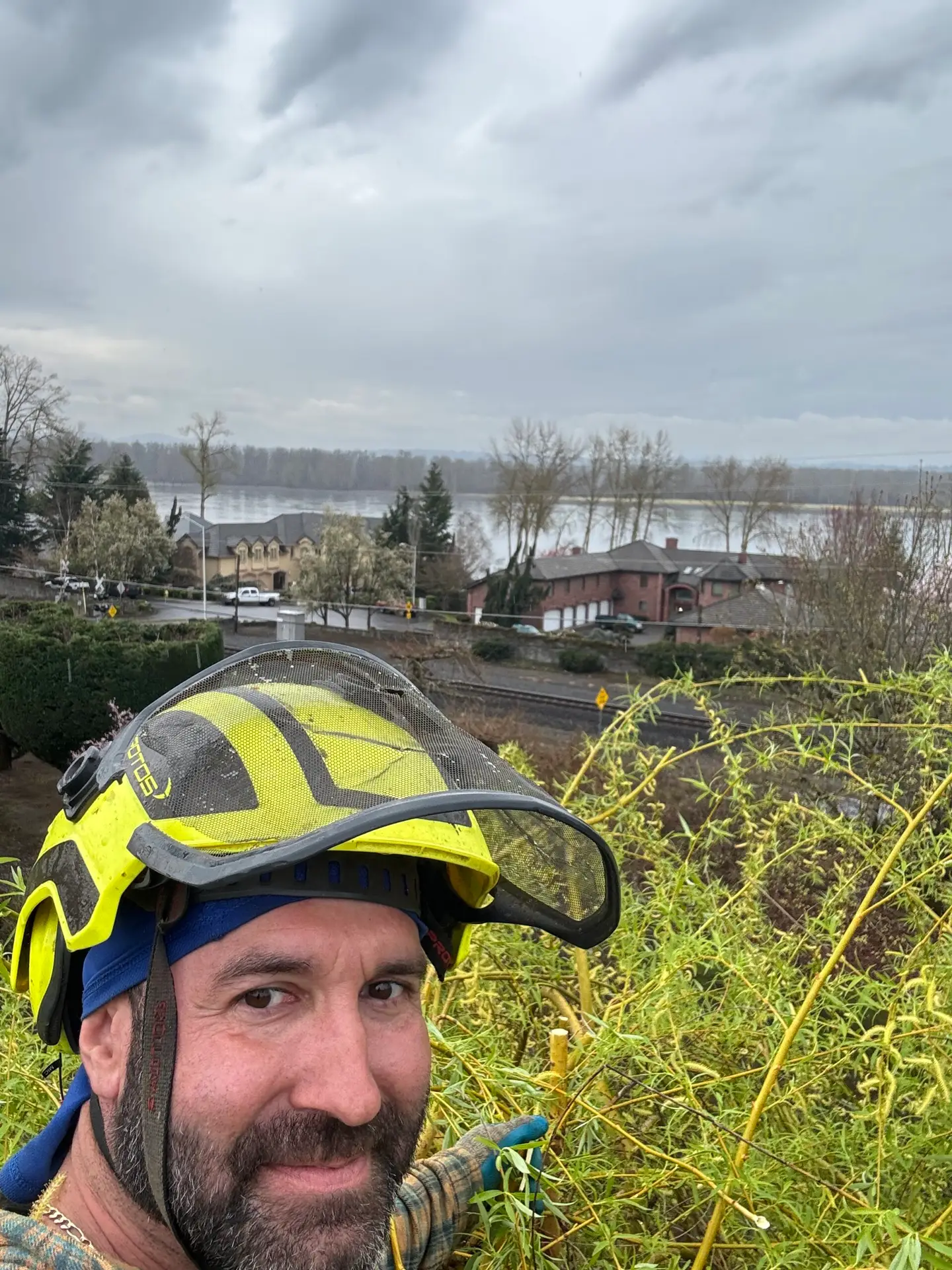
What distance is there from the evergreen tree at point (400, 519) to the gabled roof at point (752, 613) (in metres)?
10.4

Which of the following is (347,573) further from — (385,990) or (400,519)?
(385,990)

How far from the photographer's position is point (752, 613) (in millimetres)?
21609

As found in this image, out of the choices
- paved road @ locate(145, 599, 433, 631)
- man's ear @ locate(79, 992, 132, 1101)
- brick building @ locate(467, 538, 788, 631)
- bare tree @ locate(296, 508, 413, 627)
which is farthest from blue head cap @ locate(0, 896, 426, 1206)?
brick building @ locate(467, 538, 788, 631)

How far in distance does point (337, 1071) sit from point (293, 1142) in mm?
82

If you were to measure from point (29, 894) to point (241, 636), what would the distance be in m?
24.2

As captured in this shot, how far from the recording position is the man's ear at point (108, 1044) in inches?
37.6

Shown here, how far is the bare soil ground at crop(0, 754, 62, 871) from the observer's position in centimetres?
1112

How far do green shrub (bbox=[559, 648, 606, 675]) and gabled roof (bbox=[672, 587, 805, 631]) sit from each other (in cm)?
333

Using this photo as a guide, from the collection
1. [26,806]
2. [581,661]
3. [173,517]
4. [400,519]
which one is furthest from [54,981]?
[173,517]

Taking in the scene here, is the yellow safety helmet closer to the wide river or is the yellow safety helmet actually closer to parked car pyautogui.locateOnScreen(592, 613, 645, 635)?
parked car pyautogui.locateOnScreen(592, 613, 645, 635)

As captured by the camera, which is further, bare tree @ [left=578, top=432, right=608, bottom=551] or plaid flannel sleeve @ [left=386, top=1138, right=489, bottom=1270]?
bare tree @ [left=578, top=432, right=608, bottom=551]

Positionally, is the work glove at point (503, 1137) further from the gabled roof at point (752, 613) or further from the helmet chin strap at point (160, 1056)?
the gabled roof at point (752, 613)

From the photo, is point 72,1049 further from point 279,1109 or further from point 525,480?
point 525,480

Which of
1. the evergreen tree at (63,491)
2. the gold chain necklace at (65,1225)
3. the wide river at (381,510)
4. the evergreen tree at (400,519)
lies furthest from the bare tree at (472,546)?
the gold chain necklace at (65,1225)
